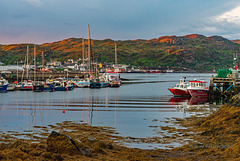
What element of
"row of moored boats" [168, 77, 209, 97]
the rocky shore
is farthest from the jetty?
the rocky shore

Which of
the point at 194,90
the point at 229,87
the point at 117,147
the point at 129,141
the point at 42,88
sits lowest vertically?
the point at 129,141

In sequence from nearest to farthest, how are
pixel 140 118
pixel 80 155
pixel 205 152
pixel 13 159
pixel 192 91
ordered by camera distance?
1. pixel 13 159
2. pixel 80 155
3. pixel 205 152
4. pixel 140 118
5. pixel 192 91

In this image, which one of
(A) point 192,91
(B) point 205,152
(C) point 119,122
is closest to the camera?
(B) point 205,152

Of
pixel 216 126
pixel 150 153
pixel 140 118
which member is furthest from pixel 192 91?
pixel 150 153

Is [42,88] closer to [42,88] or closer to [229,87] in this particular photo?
[42,88]

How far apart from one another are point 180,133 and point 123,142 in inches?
231

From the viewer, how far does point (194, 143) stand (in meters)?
22.8

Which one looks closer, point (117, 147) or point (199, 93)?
point (117, 147)

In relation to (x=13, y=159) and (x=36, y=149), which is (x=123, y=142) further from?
(x=13, y=159)

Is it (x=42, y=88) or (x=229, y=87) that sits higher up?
(x=229, y=87)

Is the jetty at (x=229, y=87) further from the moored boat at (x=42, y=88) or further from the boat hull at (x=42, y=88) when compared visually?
the boat hull at (x=42, y=88)

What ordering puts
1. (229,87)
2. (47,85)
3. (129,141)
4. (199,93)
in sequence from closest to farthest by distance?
1. (129,141)
2. (229,87)
3. (199,93)
4. (47,85)

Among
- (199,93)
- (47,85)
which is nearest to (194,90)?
(199,93)

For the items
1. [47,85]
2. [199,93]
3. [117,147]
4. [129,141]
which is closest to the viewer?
[117,147]
